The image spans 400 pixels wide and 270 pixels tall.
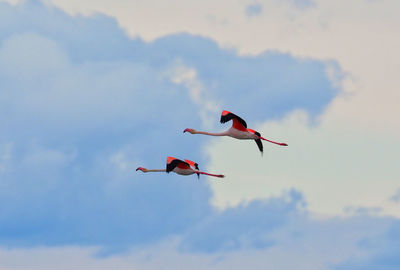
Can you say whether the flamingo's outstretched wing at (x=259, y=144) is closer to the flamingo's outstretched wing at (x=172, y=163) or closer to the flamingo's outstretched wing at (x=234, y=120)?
the flamingo's outstretched wing at (x=234, y=120)

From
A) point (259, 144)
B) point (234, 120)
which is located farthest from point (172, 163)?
point (259, 144)

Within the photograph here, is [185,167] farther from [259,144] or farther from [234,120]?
[259,144]

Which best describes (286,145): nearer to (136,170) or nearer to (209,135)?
(209,135)

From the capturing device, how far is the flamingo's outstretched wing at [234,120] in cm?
6475

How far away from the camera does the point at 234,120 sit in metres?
68.5

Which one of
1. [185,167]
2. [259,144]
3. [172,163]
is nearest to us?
[172,163]

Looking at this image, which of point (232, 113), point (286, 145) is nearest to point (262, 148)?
point (286, 145)

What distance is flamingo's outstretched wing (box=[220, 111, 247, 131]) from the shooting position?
64.8m

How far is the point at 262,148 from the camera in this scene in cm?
7162

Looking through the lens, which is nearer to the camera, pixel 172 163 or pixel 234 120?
pixel 172 163

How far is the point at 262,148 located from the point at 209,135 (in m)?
4.12

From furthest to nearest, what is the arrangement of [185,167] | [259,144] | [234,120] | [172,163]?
[259,144] < [234,120] < [185,167] < [172,163]

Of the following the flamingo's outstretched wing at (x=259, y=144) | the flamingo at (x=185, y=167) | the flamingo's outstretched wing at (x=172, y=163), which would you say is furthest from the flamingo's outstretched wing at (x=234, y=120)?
the flamingo's outstretched wing at (x=172, y=163)

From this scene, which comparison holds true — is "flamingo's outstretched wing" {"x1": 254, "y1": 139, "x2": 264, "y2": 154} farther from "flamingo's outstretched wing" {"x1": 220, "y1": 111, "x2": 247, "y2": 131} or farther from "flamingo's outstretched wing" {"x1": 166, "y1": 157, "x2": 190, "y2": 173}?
"flamingo's outstretched wing" {"x1": 166, "y1": 157, "x2": 190, "y2": 173}
